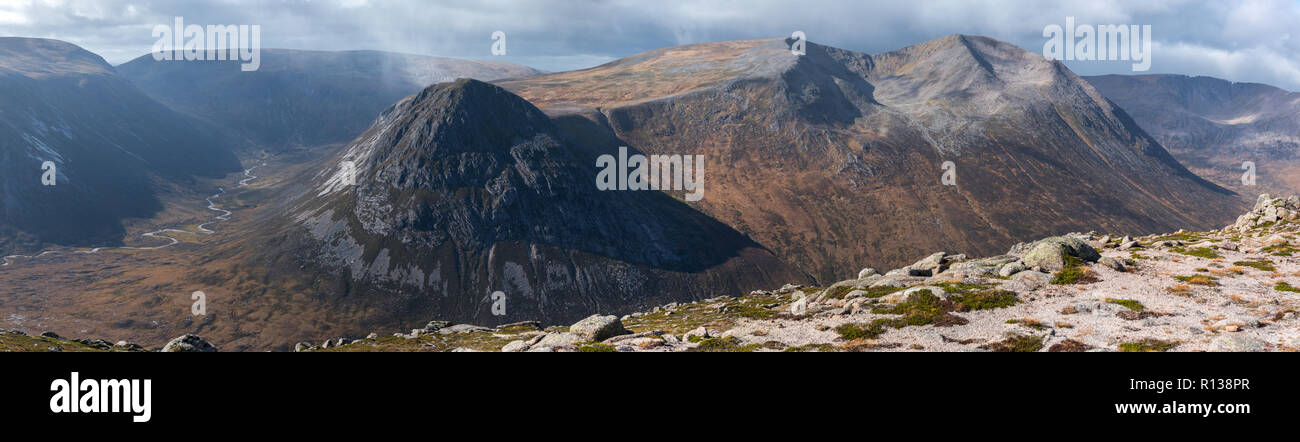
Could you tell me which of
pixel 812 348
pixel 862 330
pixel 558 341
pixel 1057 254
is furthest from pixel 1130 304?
pixel 558 341

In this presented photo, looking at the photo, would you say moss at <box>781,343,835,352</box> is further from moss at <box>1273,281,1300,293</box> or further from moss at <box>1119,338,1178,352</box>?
moss at <box>1273,281,1300,293</box>

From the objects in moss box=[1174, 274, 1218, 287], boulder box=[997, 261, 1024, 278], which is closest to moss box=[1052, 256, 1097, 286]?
boulder box=[997, 261, 1024, 278]

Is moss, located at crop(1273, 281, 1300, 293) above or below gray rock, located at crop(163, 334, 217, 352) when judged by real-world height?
above

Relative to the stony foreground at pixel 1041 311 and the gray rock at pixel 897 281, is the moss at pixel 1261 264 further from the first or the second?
the gray rock at pixel 897 281

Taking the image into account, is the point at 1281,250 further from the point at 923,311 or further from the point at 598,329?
the point at 598,329
